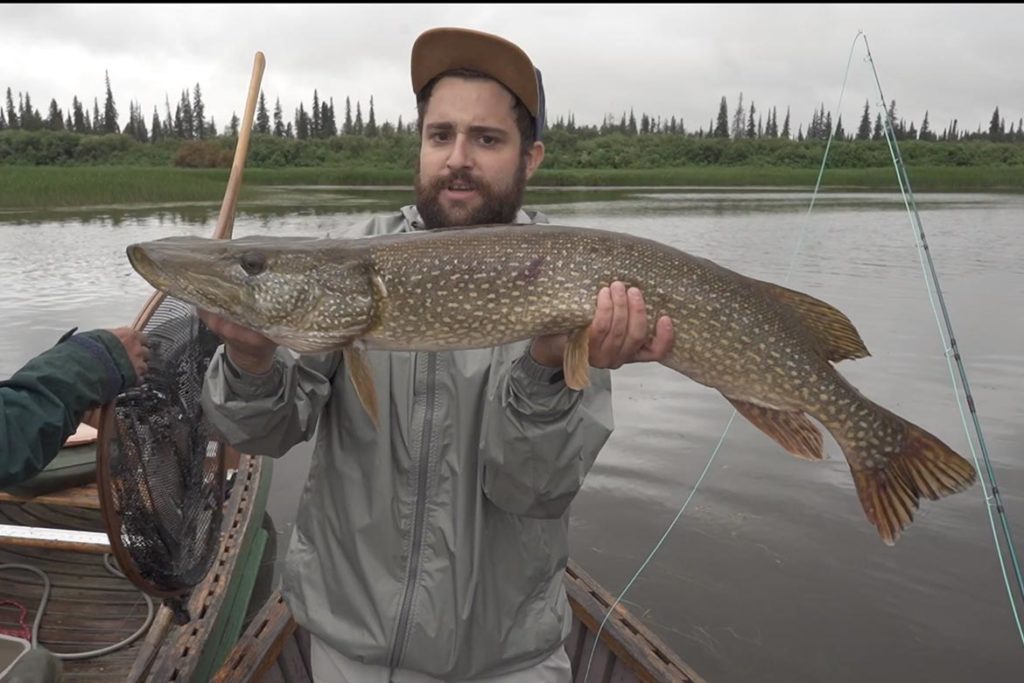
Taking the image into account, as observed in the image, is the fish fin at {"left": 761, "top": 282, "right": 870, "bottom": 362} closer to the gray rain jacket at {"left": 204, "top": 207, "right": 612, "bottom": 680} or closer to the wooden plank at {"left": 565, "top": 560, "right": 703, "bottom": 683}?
the gray rain jacket at {"left": 204, "top": 207, "right": 612, "bottom": 680}

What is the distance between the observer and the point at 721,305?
205 cm

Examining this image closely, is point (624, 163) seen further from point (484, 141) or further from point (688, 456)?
point (484, 141)

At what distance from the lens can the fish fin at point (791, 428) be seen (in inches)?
82.8

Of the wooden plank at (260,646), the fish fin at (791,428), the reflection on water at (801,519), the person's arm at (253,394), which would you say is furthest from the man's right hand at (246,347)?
the reflection on water at (801,519)

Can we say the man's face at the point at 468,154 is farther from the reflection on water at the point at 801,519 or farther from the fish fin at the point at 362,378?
the reflection on water at the point at 801,519

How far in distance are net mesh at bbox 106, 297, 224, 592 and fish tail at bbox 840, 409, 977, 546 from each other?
2136 mm

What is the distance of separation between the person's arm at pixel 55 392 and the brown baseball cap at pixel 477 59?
1180 mm

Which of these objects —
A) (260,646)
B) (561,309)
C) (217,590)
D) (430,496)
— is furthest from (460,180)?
(217,590)

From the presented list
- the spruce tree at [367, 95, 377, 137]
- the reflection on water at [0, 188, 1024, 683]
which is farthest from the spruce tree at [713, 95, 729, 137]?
the reflection on water at [0, 188, 1024, 683]

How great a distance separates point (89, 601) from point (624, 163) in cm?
5230

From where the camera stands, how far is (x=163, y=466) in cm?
260

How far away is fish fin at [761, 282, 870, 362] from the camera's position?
216cm

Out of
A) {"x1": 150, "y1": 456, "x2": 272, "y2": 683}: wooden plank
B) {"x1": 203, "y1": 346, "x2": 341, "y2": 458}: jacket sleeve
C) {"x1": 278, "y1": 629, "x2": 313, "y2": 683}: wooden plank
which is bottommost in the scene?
{"x1": 278, "y1": 629, "x2": 313, "y2": 683}: wooden plank

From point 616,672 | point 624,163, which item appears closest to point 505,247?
point 616,672
